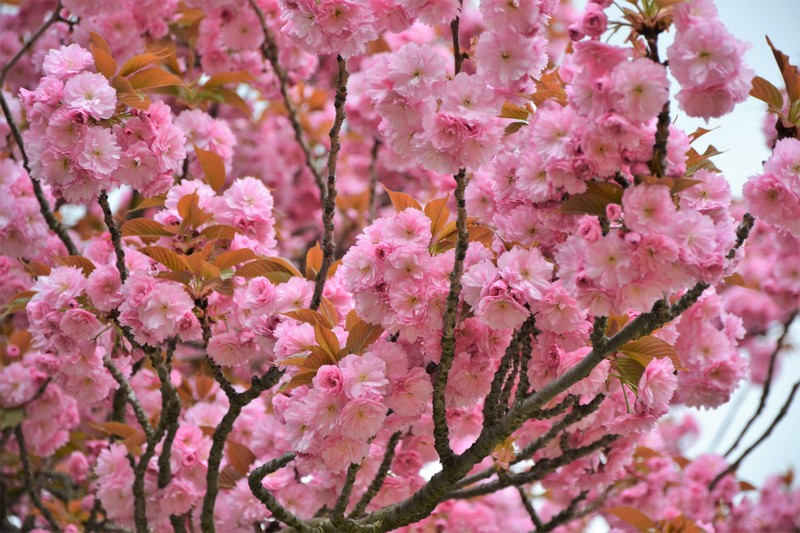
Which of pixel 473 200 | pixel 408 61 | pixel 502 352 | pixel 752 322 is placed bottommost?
pixel 502 352

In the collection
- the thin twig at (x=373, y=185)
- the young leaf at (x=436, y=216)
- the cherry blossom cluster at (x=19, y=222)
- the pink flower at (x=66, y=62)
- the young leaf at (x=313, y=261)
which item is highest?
the thin twig at (x=373, y=185)

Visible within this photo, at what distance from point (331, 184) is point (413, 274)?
0.37 m

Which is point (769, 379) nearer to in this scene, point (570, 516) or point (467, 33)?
point (570, 516)

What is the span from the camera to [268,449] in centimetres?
291

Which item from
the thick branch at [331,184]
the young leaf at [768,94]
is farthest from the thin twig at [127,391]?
the young leaf at [768,94]

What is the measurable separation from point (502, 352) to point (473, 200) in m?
0.79

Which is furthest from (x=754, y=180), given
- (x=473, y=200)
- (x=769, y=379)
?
(x=769, y=379)

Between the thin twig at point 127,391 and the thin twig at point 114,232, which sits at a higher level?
the thin twig at point 114,232

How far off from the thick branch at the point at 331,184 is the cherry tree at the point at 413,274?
0.01 metres

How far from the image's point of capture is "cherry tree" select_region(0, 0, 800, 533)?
1.66 metres

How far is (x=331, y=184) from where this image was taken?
214cm

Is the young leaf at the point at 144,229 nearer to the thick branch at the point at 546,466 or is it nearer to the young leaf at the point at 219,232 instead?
the young leaf at the point at 219,232

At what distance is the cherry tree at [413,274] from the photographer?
5.44 feet

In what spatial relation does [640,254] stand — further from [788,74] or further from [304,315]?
[304,315]
